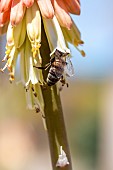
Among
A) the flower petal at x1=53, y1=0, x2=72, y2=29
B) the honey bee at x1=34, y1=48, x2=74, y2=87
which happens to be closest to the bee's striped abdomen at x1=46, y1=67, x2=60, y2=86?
the honey bee at x1=34, y1=48, x2=74, y2=87

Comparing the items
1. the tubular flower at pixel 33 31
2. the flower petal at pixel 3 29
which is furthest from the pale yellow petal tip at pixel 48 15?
the flower petal at pixel 3 29

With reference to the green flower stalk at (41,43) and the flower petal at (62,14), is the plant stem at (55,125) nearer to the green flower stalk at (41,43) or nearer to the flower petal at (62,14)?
the green flower stalk at (41,43)

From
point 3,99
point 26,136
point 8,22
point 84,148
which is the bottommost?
point 84,148

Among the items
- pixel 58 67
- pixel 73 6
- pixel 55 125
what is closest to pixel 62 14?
pixel 73 6

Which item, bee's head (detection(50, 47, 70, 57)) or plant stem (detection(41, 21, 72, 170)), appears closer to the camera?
plant stem (detection(41, 21, 72, 170))

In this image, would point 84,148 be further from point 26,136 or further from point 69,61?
point 69,61

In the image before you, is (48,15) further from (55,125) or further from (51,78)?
(55,125)

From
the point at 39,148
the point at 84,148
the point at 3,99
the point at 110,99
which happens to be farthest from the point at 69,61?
the point at 84,148

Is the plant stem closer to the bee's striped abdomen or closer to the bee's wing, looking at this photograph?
the bee's striped abdomen
